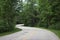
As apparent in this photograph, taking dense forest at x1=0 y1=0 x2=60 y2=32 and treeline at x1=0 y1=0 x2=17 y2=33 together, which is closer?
treeline at x1=0 y1=0 x2=17 y2=33

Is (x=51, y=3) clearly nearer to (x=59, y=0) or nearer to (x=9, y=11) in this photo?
(x=59, y=0)

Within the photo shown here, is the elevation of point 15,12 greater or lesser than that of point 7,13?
lesser

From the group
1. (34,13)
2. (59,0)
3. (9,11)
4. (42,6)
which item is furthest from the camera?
(34,13)

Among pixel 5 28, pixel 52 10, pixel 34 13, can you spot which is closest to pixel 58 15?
pixel 52 10

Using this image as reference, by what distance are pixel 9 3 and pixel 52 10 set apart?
13.7 meters

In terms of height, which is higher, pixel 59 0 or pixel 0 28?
pixel 59 0

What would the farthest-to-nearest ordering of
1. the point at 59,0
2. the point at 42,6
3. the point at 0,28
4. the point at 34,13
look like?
the point at 34,13 < the point at 42,6 < the point at 59,0 < the point at 0,28

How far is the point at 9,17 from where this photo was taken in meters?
44.4

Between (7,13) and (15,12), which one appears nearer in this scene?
(7,13)

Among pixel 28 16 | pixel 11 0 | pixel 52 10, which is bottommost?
pixel 28 16

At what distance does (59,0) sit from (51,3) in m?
2.40

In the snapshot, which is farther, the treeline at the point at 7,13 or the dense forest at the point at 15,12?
the dense forest at the point at 15,12

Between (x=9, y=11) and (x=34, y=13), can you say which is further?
(x=34, y=13)

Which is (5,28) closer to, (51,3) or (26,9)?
(51,3)
